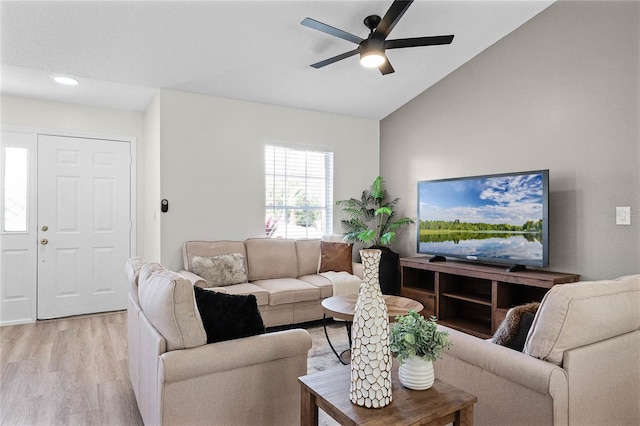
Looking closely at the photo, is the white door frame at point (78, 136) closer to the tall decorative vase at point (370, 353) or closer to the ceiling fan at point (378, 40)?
the ceiling fan at point (378, 40)

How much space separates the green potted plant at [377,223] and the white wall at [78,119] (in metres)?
2.65

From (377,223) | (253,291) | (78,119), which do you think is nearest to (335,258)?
(377,223)

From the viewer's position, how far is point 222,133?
14.6 feet

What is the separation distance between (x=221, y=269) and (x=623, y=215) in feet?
11.8

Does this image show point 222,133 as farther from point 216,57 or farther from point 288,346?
point 288,346

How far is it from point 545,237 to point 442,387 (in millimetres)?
2429

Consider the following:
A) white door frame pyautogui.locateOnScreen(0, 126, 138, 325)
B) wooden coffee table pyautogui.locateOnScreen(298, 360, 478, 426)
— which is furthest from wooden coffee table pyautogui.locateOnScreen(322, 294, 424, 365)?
white door frame pyautogui.locateOnScreen(0, 126, 138, 325)

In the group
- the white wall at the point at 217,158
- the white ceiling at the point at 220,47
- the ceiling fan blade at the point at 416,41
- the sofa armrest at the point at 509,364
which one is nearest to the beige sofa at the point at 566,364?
the sofa armrest at the point at 509,364

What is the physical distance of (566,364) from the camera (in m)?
1.51

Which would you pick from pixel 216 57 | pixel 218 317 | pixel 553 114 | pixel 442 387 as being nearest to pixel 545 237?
pixel 553 114

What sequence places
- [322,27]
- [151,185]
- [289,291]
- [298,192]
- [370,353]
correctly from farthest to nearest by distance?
[298,192], [151,185], [289,291], [322,27], [370,353]

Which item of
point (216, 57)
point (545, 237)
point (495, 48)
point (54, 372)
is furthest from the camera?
point (495, 48)

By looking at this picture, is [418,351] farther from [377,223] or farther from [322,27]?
[377,223]

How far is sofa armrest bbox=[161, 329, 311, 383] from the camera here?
5.19ft
